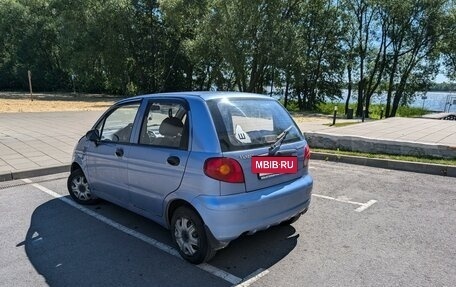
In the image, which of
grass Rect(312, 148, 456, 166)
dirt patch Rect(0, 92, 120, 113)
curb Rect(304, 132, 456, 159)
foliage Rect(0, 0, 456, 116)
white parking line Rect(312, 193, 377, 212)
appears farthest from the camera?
foliage Rect(0, 0, 456, 116)

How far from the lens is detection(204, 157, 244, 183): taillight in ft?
10.5

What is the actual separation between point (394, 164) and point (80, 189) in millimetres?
5931

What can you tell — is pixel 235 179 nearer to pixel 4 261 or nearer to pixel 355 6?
pixel 4 261

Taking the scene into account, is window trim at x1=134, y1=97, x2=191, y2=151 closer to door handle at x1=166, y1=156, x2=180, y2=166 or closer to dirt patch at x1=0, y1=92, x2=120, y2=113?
door handle at x1=166, y1=156, x2=180, y2=166

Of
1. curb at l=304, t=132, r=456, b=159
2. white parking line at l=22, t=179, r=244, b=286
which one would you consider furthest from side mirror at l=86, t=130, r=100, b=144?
curb at l=304, t=132, r=456, b=159

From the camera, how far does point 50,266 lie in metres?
3.46

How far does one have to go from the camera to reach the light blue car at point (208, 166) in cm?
324

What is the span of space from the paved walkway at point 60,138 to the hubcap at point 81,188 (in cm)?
201

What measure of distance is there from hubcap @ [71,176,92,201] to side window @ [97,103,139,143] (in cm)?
91

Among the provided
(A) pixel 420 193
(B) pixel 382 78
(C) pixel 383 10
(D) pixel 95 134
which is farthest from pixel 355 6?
(D) pixel 95 134

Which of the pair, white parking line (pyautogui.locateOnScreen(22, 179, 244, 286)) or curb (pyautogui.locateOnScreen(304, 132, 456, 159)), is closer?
white parking line (pyautogui.locateOnScreen(22, 179, 244, 286))

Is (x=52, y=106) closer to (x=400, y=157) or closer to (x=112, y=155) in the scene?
(x=112, y=155)

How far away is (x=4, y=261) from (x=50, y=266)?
53 centimetres

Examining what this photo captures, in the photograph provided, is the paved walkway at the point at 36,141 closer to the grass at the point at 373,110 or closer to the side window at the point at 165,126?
the side window at the point at 165,126
